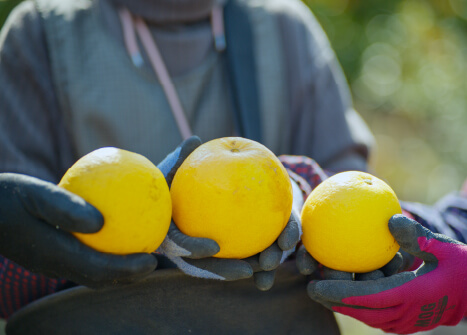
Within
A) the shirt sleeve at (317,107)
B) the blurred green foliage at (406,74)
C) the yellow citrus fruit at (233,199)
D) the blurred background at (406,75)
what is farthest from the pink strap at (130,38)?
the blurred green foliage at (406,74)

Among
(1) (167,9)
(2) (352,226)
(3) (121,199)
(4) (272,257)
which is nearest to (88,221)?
(3) (121,199)

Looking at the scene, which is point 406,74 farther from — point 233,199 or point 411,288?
point 233,199

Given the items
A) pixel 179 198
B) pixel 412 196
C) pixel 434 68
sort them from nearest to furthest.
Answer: pixel 179 198 < pixel 412 196 < pixel 434 68

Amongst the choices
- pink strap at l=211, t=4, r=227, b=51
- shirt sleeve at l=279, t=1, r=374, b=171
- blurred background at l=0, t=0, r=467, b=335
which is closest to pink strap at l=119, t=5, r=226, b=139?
pink strap at l=211, t=4, r=227, b=51

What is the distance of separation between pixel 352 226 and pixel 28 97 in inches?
38.9

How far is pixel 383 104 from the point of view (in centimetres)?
479

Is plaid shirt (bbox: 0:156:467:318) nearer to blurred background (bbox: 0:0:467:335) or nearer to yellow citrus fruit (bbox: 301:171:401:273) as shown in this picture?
yellow citrus fruit (bbox: 301:171:401:273)

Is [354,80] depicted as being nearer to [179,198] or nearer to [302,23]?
[302,23]

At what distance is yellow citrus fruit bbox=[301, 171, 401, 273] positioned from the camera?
0.91 metres

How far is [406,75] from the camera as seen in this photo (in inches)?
189

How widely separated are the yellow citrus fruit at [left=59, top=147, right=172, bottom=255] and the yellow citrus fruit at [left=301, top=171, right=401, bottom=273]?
0.98 ft

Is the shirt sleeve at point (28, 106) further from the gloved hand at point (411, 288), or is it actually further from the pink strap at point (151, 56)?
the gloved hand at point (411, 288)

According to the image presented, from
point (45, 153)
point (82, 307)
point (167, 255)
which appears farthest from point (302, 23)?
point (82, 307)

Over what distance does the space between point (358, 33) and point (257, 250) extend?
4351mm
